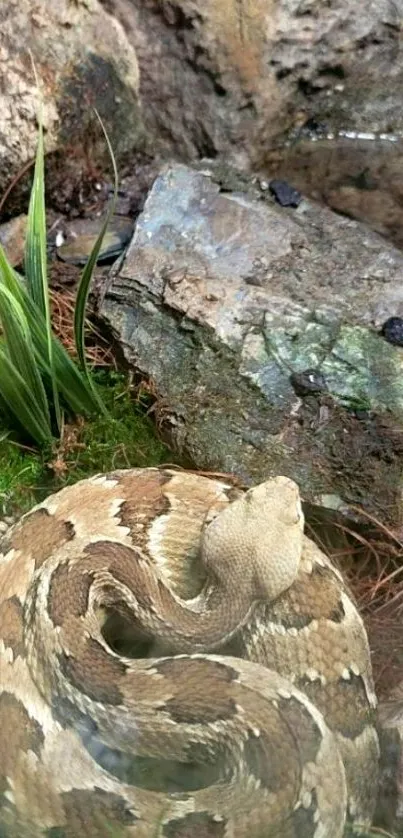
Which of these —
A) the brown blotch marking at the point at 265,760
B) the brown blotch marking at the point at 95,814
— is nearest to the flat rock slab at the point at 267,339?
the brown blotch marking at the point at 265,760

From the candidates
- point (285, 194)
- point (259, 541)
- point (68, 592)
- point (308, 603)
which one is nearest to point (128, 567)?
point (68, 592)

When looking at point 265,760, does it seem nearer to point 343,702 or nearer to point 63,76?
point 343,702

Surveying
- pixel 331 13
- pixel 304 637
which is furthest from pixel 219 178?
pixel 304 637

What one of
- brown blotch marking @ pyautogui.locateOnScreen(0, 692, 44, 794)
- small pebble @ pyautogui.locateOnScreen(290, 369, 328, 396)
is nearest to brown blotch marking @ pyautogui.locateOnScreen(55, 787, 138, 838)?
brown blotch marking @ pyautogui.locateOnScreen(0, 692, 44, 794)

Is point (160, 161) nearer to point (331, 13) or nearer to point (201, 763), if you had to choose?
point (331, 13)

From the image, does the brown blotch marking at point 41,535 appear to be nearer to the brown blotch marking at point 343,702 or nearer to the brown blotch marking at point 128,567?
the brown blotch marking at point 128,567

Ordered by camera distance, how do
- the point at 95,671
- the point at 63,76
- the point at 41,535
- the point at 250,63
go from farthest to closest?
the point at 250,63
the point at 63,76
the point at 41,535
the point at 95,671
